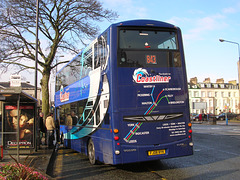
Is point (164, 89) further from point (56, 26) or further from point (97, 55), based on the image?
point (56, 26)

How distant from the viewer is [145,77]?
24.5ft

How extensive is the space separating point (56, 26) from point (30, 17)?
253cm

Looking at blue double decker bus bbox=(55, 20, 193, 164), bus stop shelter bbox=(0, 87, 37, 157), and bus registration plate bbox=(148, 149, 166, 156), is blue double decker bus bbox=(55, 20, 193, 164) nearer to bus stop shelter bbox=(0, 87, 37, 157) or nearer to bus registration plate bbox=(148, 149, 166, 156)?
bus registration plate bbox=(148, 149, 166, 156)

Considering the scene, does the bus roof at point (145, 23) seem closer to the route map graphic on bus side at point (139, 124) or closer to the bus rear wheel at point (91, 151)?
the route map graphic on bus side at point (139, 124)

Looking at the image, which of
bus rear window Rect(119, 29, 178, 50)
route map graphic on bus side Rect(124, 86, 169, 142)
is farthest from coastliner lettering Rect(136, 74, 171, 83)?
bus rear window Rect(119, 29, 178, 50)

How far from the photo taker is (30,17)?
19703 millimetres

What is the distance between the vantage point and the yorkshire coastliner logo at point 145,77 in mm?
7398

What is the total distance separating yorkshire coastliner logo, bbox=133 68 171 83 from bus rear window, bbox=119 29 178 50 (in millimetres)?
693

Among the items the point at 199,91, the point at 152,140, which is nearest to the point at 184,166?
the point at 152,140

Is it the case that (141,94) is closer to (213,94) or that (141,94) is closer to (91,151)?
(91,151)

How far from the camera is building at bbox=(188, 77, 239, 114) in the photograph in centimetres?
8331

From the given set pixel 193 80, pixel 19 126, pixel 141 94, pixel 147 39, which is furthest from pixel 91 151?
pixel 193 80

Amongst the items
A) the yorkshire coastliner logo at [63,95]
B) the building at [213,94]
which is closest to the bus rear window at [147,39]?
the yorkshire coastliner logo at [63,95]

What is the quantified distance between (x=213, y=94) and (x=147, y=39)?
83.9 m
